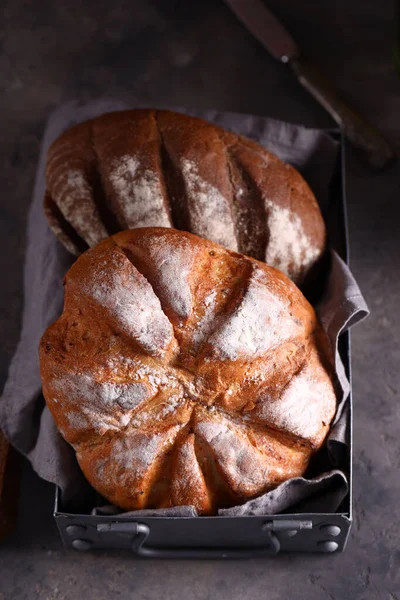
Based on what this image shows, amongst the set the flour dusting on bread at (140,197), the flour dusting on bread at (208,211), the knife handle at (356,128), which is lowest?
the knife handle at (356,128)

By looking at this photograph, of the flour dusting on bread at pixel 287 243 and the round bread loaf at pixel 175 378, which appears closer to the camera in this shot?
the round bread loaf at pixel 175 378

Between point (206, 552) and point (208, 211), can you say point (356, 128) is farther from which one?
point (206, 552)

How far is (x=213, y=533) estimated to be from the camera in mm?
1754

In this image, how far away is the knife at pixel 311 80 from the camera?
238cm

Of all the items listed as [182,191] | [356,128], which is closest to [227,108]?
[356,128]

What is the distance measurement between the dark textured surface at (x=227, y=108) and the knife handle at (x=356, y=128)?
0.16ft

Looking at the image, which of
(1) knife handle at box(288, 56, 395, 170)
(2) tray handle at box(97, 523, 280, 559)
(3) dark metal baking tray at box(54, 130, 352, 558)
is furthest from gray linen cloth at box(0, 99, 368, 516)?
(1) knife handle at box(288, 56, 395, 170)

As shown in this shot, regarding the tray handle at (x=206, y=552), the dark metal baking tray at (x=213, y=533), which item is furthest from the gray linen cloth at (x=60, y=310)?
the tray handle at (x=206, y=552)

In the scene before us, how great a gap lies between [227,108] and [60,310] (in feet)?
2.94

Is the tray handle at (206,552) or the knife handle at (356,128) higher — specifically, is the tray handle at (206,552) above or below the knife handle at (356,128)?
below

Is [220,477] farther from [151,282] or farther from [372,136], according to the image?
[372,136]

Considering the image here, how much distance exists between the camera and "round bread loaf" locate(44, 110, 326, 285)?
1904 millimetres

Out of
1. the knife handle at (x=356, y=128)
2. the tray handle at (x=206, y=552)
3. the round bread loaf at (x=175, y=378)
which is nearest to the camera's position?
the round bread loaf at (x=175, y=378)

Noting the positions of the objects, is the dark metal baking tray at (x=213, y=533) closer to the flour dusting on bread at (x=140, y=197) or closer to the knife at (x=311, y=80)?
the flour dusting on bread at (x=140, y=197)
